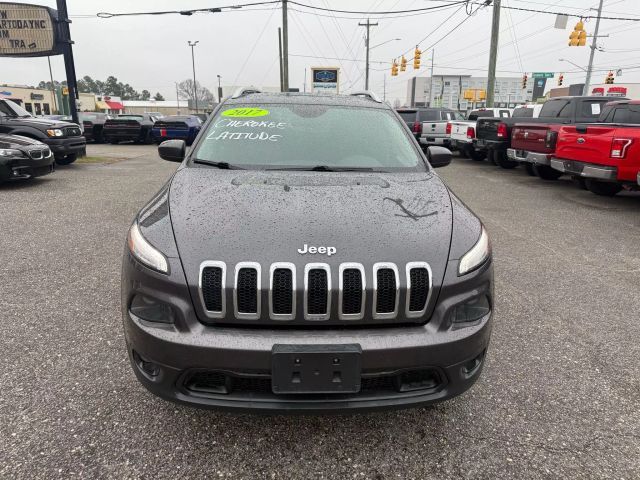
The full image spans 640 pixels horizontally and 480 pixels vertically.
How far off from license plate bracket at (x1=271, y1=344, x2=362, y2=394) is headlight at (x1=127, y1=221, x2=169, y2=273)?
63 centimetres

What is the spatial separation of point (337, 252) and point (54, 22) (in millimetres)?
16714

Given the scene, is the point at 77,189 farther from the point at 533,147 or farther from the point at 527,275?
the point at 533,147

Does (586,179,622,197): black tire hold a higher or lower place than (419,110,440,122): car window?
lower

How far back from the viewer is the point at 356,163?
302 centimetres

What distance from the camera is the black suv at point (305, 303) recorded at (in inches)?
71.9

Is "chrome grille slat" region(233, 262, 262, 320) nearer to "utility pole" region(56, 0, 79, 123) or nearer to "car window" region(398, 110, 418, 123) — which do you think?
"utility pole" region(56, 0, 79, 123)

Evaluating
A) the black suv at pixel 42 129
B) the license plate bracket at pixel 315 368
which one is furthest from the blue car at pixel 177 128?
the license plate bracket at pixel 315 368

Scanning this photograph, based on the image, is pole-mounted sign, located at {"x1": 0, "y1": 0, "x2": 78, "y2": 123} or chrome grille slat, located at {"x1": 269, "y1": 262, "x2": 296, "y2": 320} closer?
chrome grille slat, located at {"x1": 269, "y1": 262, "x2": 296, "y2": 320}

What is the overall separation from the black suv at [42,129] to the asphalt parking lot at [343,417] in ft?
24.6

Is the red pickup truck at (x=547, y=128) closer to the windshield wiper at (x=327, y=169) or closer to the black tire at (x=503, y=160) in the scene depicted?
the black tire at (x=503, y=160)

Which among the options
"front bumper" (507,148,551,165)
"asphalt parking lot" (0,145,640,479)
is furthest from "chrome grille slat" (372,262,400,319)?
"front bumper" (507,148,551,165)

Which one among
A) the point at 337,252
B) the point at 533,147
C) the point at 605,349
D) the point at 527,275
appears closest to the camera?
the point at 337,252

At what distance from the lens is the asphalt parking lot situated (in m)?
2.06

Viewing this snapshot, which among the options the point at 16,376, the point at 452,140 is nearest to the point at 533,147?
the point at 452,140
